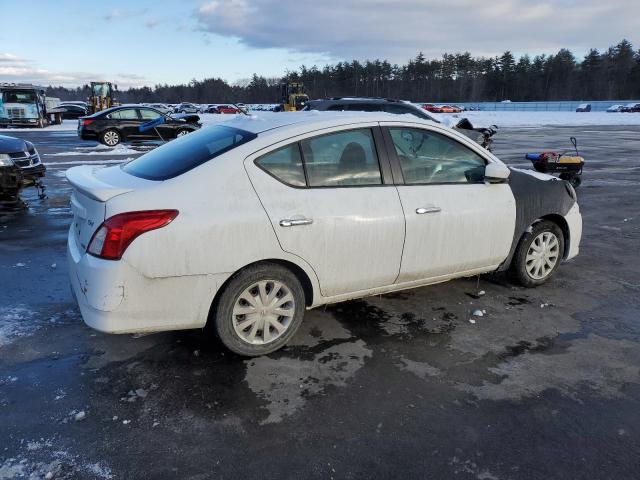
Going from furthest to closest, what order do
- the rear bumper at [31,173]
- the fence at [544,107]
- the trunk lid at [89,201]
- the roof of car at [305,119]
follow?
the fence at [544,107], the rear bumper at [31,173], the roof of car at [305,119], the trunk lid at [89,201]

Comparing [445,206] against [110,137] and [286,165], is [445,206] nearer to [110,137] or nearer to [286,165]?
[286,165]

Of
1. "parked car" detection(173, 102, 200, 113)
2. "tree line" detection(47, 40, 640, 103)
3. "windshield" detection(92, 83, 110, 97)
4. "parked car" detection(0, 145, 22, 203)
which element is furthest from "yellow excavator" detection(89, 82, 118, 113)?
"tree line" detection(47, 40, 640, 103)

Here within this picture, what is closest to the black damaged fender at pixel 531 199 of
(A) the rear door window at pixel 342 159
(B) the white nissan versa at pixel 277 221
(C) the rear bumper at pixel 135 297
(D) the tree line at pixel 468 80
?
(B) the white nissan versa at pixel 277 221

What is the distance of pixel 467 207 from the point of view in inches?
166

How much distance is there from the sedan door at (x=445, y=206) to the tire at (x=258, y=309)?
0.97 m

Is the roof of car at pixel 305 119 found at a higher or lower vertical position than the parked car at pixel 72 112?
higher

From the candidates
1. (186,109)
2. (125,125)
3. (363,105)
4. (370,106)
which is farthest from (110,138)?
(186,109)

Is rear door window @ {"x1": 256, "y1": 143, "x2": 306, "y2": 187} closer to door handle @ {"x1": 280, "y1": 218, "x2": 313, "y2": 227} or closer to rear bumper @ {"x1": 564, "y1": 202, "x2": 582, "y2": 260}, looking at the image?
door handle @ {"x1": 280, "y1": 218, "x2": 313, "y2": 227}

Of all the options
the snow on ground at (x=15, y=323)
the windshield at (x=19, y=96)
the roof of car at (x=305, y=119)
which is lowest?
the snow on ground at (x=15, y=323)

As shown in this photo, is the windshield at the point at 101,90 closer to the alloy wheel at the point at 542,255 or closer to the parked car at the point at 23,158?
the parked car at the point at 23,158

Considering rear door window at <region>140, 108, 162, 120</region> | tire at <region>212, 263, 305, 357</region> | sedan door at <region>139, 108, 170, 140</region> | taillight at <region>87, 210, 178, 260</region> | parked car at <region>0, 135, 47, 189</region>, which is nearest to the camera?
taillight at <region>87, 210, 178, 260</region>

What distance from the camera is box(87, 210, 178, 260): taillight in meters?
3.09

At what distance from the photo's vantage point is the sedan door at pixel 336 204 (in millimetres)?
3482

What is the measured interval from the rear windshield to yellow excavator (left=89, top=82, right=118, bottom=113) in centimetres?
3578
